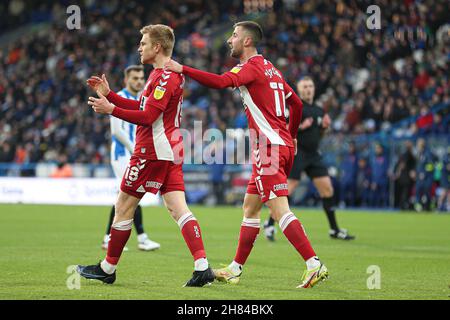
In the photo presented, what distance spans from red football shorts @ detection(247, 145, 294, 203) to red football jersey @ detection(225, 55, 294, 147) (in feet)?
0.29

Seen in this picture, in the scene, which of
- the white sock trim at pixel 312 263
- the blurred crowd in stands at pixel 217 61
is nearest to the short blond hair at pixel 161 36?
the white sock trim at pixel 312 263

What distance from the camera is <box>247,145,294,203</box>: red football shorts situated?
7508 millimetres

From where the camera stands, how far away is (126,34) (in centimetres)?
3334

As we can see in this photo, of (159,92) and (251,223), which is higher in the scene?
(159,92)

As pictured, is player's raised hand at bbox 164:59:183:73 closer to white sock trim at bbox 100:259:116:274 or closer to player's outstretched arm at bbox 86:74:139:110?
player's outstretched arm at bbox 86:74:139:110

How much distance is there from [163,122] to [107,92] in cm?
57

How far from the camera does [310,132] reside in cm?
1353

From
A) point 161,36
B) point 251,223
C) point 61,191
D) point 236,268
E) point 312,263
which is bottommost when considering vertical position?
point 61,191

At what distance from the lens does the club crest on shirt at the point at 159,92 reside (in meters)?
7.20

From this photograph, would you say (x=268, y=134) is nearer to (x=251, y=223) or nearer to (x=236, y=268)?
(x=251, y=223)

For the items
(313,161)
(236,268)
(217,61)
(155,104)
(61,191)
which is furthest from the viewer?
(217,61)

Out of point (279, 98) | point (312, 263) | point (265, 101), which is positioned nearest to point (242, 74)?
point (265, 101)
